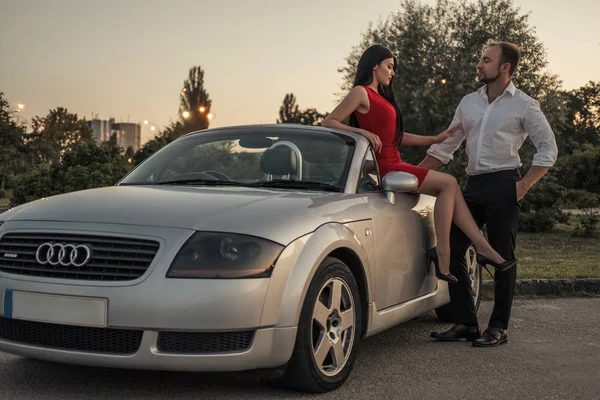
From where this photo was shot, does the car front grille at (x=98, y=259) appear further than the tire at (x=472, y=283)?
No

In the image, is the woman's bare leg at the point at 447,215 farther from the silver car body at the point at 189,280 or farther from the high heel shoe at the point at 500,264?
the silver car body at the point at 189,280

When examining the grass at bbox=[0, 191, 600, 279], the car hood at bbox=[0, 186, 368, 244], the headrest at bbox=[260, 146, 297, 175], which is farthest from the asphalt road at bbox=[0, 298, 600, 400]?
the grass at bbox=[0, 191, 600, 279]

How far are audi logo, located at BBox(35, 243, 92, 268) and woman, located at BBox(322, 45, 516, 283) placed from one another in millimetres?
2200

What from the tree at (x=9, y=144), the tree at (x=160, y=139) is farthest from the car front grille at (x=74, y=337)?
the tree at (x=9, y=144)

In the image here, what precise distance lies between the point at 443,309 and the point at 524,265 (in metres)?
4.35

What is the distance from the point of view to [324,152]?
504 cm

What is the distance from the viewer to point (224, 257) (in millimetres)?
3666

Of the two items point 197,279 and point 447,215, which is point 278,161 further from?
point 197,279

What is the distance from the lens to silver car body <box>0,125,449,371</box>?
356 centimetres

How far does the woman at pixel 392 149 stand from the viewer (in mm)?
5383

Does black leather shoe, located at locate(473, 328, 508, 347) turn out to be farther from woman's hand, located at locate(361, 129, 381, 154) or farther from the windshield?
the windshield

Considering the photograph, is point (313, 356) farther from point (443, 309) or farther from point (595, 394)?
point (443, 309)

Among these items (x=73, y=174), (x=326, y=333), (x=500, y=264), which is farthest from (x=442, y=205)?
(x=73, y=174)

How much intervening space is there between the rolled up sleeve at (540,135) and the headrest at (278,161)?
71.7 inches
